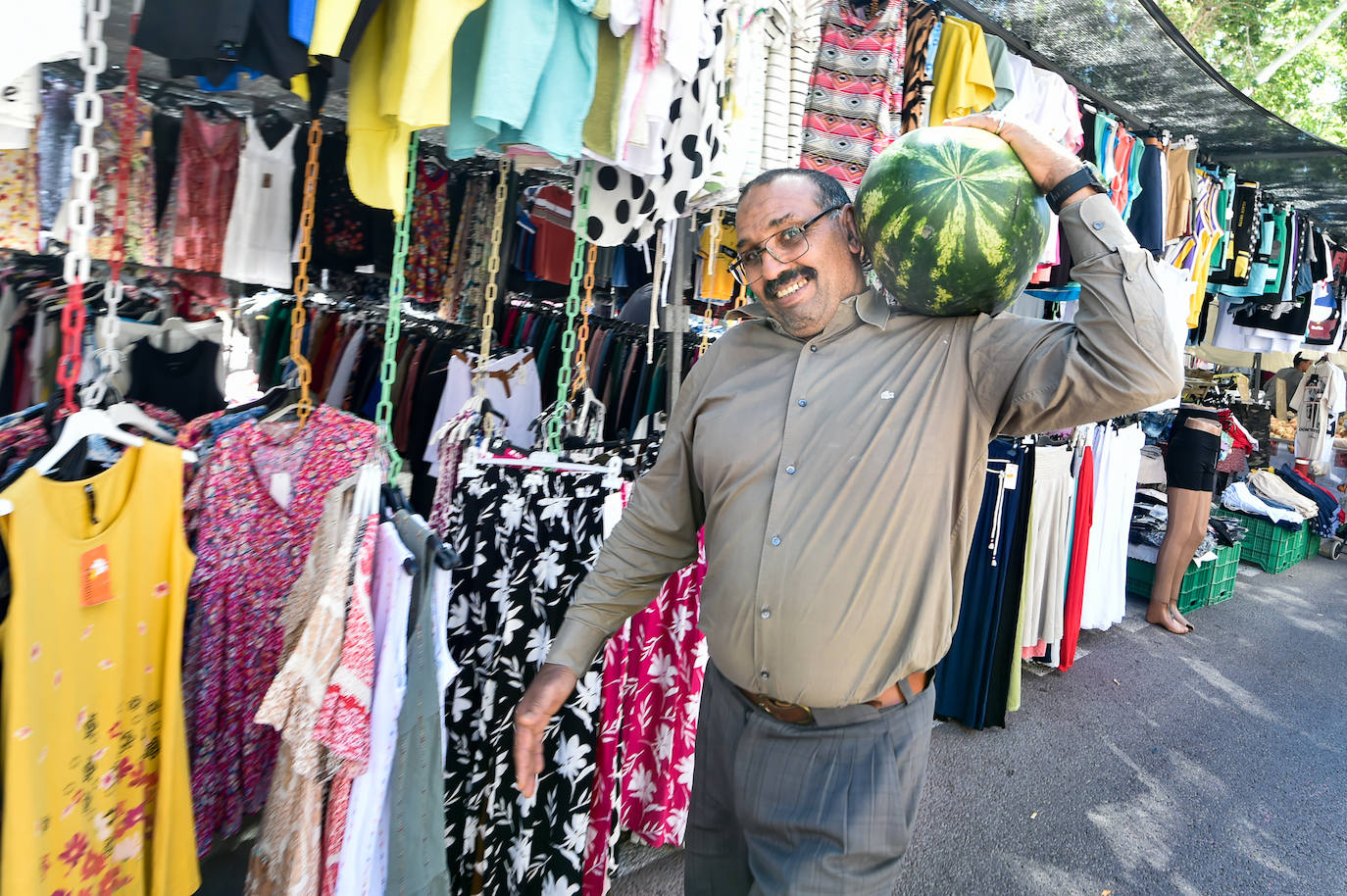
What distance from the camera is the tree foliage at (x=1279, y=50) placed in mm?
13133

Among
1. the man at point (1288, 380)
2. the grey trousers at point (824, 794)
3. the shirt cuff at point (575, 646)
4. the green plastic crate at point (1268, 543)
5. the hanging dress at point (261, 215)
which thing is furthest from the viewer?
the man at point (1288, 380)

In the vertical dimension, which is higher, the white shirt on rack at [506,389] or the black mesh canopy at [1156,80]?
the black mesh canopy at [1156,80]

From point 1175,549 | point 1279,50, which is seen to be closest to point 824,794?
point 1175,549

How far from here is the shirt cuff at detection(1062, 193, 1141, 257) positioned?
4.66ft

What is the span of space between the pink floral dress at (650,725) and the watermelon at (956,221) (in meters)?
1.54

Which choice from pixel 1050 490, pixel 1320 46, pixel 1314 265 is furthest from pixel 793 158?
pixel 1320 46

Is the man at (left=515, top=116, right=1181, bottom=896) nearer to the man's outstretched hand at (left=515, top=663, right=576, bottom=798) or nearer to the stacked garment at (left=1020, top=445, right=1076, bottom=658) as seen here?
the man's outstretched hand at (left=515, top=663, right=576, bottom=798)

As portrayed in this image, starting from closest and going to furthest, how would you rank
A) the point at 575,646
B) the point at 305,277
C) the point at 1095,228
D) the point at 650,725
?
the point at 1095,228, the point at 575,646, the point at 305,277, the point at 650,725

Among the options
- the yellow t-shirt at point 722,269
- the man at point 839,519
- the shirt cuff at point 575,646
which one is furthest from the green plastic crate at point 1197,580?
the shirt cuff at point 575,646

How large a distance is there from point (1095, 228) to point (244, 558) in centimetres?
242

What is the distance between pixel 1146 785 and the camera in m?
3.91

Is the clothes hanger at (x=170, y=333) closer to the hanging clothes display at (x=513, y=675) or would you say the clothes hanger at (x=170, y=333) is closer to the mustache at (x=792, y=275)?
the hanging clothes display at (x=513, y=675)

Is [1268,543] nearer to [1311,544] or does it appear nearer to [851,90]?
[1311,544]

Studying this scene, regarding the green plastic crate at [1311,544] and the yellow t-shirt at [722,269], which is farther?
the green plastic crate at [1311,544]
